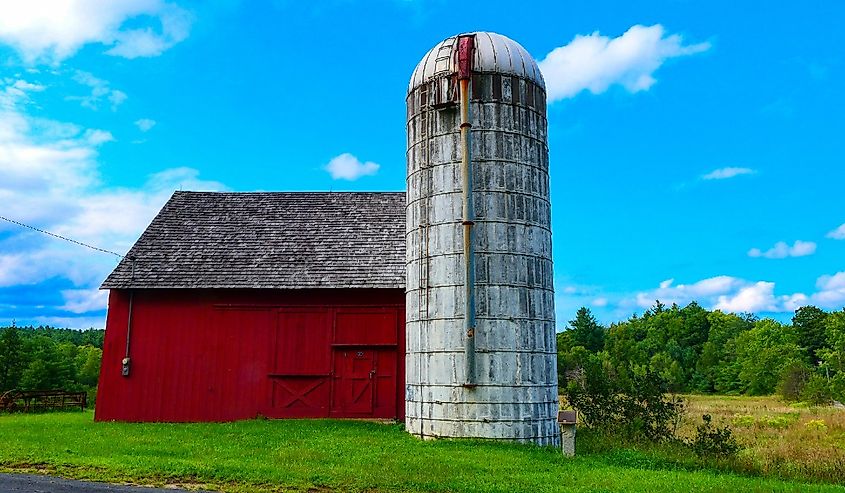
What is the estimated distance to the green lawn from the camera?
30.5ft

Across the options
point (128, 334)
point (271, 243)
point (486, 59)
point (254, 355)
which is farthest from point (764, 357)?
point (128, 334)

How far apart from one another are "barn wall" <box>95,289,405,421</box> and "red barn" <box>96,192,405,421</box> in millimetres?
28

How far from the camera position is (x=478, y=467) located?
10531mm

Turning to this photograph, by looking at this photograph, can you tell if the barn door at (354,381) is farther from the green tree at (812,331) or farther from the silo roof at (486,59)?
the green tree at (812,331)

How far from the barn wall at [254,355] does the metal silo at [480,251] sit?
3198mm

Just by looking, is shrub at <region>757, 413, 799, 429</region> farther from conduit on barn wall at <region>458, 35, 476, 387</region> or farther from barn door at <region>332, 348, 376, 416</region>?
conduit on barn wall at <region>458, 35, 476, 387</region>

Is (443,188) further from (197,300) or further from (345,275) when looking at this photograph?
(197,300)

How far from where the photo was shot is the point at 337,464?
35.1 ft

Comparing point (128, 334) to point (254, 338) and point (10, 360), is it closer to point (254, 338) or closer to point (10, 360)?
point (254, 338)

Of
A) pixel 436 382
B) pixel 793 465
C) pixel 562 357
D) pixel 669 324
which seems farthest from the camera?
pixel 669 324

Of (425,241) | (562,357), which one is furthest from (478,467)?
(562,357)

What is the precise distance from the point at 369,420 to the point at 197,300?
19.4 ft

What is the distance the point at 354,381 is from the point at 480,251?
19.9 ft

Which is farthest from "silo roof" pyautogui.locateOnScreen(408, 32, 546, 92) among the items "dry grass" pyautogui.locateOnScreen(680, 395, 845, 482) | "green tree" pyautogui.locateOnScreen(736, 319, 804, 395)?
"green tree" pyautogui.locateOnScreen(736, 319, 804, 395)
